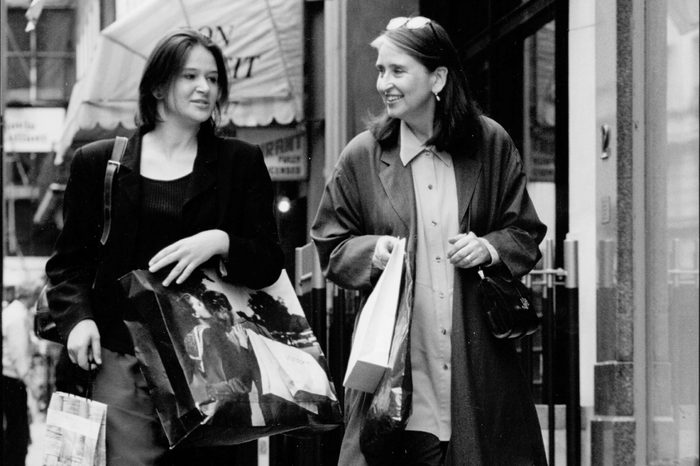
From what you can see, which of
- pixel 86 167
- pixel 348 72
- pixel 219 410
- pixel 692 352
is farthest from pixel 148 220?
pixel 348 72

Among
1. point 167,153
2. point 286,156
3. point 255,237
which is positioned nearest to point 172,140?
point 167,153

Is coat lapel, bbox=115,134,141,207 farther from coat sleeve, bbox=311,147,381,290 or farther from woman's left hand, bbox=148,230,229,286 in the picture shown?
coat sleeve, bbox=311,147,381,290

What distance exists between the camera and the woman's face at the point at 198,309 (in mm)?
3971

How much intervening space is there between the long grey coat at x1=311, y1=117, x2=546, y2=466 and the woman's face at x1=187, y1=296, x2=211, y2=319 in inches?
17.1

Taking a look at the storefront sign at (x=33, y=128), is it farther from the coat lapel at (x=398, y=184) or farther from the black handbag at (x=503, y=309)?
the black handbag at (x=503, y=309)

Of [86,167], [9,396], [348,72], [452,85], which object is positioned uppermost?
[348,72]

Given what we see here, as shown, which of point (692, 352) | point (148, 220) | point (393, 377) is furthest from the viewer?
point (692, 352)

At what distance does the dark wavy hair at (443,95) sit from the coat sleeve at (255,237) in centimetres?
41

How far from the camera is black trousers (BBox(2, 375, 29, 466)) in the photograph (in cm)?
1119

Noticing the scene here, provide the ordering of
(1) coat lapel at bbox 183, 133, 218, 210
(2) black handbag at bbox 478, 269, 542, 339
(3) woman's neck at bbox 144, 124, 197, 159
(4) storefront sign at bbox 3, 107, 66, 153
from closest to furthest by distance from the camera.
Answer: (2) black handbag at bbox 478, 269, 542, 339 → (1) coat lapel at bbox 183, 133, 218, 210 → (3) woman's neck at bbox 144, 124, 197, 159 → (4) storefront sign at bbox 3, 107, 66, 153

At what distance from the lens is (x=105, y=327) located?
4141 millimetres

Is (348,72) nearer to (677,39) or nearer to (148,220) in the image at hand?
(677,39)

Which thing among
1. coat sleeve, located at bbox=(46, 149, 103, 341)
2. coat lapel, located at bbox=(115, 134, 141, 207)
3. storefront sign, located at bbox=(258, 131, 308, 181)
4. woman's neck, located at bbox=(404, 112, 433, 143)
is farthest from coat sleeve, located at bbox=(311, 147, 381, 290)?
storefront sign, located at bbox=(258, 131, 308, 181)

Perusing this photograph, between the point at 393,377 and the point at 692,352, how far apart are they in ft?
4.58
